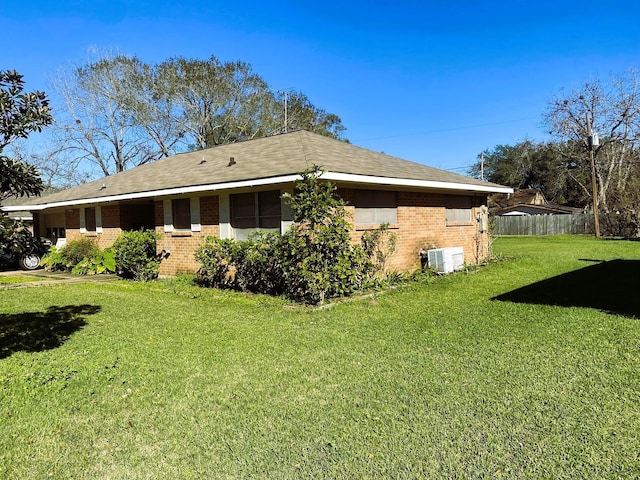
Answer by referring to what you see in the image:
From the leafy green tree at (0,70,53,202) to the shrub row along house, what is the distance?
4.90 metres

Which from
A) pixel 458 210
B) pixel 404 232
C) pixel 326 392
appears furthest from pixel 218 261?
pixel 458 210

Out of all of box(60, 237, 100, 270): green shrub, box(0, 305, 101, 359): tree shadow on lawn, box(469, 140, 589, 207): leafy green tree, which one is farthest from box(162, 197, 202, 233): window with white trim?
box(469, 140, 589, 207): leafy green tree

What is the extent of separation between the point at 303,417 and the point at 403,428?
0.79 meters

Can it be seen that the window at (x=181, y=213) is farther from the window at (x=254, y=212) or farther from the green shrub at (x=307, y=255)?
the green shrub at (x=307, y=255)

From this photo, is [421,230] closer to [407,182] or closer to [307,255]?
[407,182]

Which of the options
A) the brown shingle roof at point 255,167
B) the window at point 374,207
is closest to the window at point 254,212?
the brown shingle roof at point 255,167

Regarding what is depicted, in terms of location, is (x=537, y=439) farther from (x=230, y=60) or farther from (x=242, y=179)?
(x=230, y=60)

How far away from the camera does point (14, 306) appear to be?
27.8 feet

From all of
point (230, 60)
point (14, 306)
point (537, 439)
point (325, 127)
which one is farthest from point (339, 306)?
point (325, 127)

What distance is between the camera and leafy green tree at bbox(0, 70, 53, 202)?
399cm

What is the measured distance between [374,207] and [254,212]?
286cm

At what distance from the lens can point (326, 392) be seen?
4031mm

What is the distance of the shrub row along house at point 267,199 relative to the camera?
9844 millimetres

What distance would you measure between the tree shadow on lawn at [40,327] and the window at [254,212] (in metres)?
3.62
